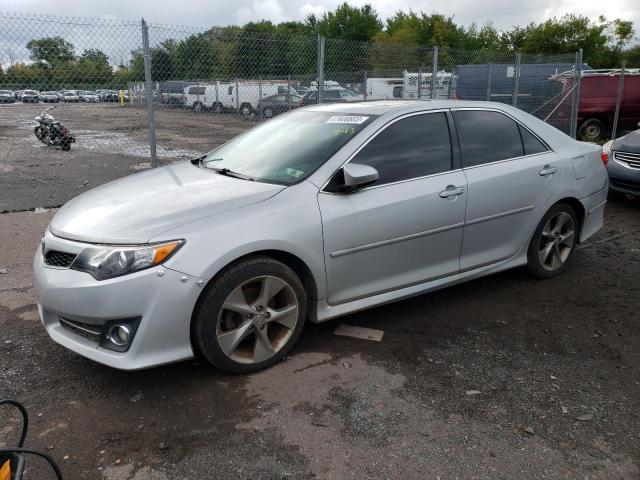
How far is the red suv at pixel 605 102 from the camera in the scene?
14625 mm

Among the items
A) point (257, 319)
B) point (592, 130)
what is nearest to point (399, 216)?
point (257, 319)

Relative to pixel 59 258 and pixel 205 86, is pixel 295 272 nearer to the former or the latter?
pixel 59 258

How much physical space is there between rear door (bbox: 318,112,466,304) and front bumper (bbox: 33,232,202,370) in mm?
948

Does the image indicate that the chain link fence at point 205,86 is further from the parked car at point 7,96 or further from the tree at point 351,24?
the tree at point 351,24

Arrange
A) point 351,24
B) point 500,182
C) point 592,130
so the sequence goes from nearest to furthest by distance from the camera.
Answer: point 500,182
point 592,130
point 351,24

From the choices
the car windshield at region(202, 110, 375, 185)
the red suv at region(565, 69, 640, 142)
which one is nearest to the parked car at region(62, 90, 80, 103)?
the car windshield at region(202, 110, 375, 185)

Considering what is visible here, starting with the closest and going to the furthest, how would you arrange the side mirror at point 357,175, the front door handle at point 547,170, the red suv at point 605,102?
the side mirror at point 357,175 < the front door handle at point 547,170 < the red suv at point 605,102

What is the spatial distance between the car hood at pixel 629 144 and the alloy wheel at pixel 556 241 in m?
3.86

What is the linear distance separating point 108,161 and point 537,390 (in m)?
11.0

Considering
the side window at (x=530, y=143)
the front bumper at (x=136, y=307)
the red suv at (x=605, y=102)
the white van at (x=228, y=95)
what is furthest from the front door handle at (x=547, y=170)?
the red suv at (x=605, y=102)

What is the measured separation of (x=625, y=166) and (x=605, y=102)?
8.21m

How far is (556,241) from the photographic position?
4711 mm

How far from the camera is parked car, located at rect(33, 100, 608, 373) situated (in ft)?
9.43

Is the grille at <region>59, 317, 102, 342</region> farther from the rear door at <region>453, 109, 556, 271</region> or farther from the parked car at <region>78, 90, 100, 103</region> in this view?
the parked car at <region>78, 90, 100, 103</region>
